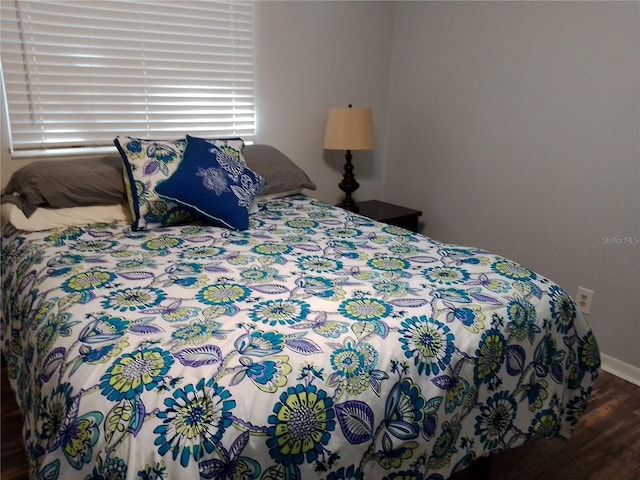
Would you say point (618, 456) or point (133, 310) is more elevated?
point (133, 310)

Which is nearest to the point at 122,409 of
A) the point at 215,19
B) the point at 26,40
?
the point at 26,40

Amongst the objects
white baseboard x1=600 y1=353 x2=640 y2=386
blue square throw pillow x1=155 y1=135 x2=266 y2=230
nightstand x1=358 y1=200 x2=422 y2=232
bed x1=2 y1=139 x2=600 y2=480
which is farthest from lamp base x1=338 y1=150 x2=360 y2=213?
white baseboard x1=600 y1=353 x2=640 y2=386

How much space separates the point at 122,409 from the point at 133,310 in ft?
1.20

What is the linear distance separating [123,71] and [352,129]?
1246 millimetres

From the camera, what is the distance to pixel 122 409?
3.05 ft

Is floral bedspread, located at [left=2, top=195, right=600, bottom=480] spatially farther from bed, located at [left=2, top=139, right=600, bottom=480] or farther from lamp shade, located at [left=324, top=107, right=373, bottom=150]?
lamp shade, located at [left=324, top=107, right=373, bottom=150]

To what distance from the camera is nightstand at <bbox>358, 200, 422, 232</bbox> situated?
2885mm

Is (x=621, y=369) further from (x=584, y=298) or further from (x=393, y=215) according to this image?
(x=393, y=215)

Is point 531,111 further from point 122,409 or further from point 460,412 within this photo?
point 122,409

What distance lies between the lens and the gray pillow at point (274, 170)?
2.51 meters

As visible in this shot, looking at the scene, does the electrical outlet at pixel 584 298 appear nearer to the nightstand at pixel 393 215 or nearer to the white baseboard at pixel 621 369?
the white baseboard at pixel 621 369

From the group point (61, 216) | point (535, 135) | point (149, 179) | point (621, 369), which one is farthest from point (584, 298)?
point (61, 216)

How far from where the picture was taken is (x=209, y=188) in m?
1.99

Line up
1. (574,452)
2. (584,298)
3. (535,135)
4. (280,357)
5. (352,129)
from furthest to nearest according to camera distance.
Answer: (352,129)
(535,135)
(584,298)
(574,452)
(280,357)
